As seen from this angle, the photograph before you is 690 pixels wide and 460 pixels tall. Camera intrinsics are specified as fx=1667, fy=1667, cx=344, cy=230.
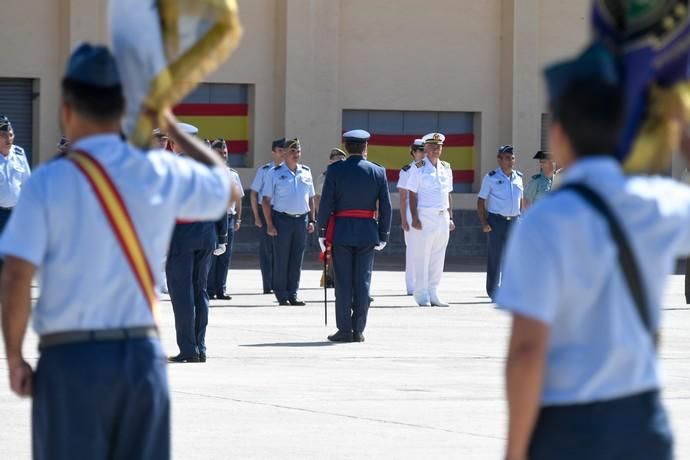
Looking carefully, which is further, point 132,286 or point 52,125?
point 52,125

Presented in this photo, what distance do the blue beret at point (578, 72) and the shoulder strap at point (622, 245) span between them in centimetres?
27

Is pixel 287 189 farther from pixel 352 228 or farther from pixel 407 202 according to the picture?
pixel 352 228

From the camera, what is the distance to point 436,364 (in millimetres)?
13359

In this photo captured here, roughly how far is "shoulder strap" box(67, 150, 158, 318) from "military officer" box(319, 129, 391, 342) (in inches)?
385

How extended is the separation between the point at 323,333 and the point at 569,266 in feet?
38.2

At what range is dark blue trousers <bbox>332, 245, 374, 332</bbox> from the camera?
49.4 feet

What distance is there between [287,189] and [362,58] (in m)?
10.9

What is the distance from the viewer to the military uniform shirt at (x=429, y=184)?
65.7ft

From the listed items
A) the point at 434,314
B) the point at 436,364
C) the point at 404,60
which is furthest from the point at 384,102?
the point at 436,364

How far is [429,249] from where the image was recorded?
66.0ft

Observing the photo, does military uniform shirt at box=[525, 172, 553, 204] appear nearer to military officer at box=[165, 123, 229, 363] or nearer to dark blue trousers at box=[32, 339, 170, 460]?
military officer at box=[165, 123, 229, 363]

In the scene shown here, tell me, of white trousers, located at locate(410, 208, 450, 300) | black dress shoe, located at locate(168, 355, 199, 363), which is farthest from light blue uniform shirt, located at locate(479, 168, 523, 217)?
black dress shoe, located at locate(168, 355, 199, 363)

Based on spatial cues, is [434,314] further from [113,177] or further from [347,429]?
[113,177]

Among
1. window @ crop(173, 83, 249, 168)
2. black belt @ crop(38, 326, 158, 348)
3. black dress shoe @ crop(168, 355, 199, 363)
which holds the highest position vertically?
window @ crop(173, 83, 249, 168)
